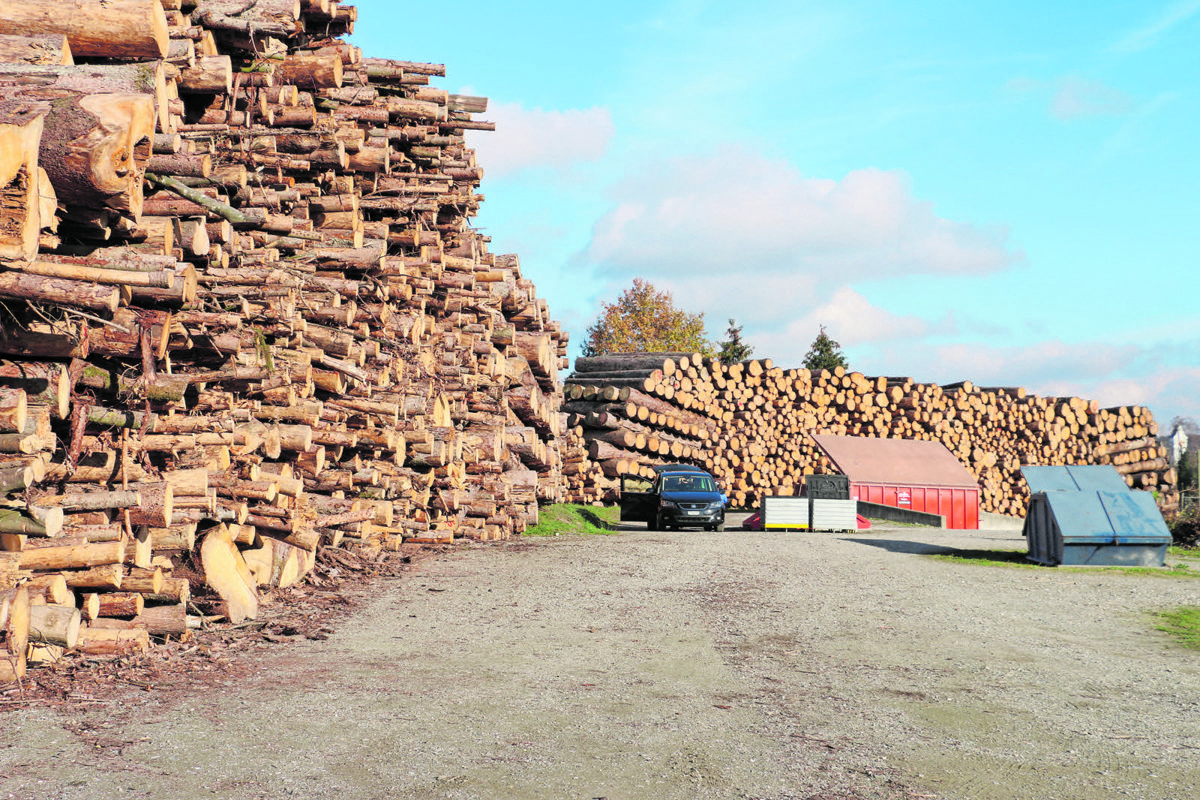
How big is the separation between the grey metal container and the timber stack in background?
908 cm

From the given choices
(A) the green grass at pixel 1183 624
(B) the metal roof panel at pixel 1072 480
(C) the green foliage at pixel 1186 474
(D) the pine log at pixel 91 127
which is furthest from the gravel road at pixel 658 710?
(C) the green foliage at pixel 1186 474

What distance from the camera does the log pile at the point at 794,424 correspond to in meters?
27.9

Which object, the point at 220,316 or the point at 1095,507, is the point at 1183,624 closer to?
the point at 1095,507

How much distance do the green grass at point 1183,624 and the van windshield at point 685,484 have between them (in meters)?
12.4

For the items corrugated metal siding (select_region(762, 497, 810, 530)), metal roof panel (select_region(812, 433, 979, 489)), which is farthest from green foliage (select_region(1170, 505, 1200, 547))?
metal roof panel (select_region(812, 433, 979, 489))

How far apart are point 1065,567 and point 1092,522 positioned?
89 centimetres

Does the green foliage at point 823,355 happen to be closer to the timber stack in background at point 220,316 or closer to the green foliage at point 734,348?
the green foliage at point 734,348

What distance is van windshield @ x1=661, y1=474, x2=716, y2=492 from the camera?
2309 cm

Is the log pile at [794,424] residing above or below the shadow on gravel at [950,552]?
above

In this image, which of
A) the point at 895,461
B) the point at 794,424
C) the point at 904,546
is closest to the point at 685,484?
the point at 904,546

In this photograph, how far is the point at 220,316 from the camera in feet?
28.6

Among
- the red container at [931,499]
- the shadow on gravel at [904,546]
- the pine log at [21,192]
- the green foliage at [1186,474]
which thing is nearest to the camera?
the pine log at [21,192]

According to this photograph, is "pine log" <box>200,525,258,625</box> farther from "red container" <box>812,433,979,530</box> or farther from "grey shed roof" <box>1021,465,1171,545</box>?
"red container" <box>812,433,979,530</box>

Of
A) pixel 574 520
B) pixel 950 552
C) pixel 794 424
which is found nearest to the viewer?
pixel 950 552
